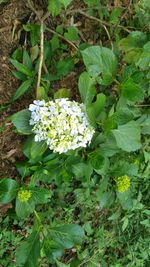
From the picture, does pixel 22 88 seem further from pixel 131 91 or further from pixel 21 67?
pixel 131 91

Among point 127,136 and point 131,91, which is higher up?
point 131,91

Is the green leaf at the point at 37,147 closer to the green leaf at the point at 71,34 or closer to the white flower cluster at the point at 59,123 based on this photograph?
the white flower cluster at the point at 59,123

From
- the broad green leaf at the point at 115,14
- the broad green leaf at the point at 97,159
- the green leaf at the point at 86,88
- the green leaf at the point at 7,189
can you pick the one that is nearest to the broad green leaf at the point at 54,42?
the broad green leaf at the point at 115,14

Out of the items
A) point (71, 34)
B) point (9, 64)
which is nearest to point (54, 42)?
point (71, 34)

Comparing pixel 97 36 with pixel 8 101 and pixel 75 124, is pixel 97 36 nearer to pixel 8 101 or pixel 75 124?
pixel 8 101

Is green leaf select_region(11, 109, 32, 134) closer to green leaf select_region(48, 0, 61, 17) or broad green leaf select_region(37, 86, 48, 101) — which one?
broad green leaf select_region(37, 86, 48, 101)
